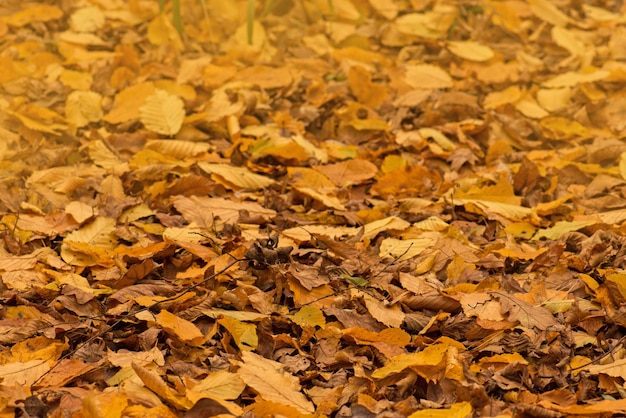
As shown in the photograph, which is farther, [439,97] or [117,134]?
[439,97]

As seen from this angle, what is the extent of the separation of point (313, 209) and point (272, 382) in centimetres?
83

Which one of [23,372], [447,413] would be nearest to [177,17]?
[23,372]

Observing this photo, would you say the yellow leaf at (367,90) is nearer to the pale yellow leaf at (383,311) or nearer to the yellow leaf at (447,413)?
the pale yellow leaf at (383,311)

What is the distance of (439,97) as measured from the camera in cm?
305

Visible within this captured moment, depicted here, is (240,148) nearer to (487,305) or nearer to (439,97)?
(439,97)

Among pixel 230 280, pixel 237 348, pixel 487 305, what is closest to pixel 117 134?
pixel 230 280

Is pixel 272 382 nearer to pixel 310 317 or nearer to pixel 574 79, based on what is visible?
pixel 310 317

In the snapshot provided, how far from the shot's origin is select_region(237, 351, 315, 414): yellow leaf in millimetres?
1558

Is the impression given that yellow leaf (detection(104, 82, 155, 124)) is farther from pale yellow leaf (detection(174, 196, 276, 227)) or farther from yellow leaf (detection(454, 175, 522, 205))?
yellow leaf (detection(454, 175, 522, 205))

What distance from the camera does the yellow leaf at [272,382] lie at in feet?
5.11

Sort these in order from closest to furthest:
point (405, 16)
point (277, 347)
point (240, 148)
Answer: point (277, 347)
point (240, 148)
point (405, 16)

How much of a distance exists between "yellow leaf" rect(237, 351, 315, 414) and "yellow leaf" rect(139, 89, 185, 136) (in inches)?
48.6

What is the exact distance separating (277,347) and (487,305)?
47cm

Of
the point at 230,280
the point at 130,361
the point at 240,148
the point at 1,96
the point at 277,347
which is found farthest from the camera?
the point at 1,96
